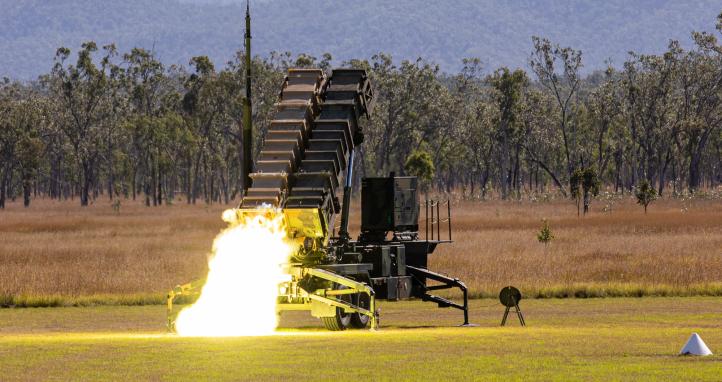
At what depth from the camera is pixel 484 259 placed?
55.8 meters

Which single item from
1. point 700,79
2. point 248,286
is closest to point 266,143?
point 248,286

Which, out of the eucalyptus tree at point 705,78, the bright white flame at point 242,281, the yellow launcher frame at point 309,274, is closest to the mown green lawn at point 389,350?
the yellow launcher frame at point 309,274

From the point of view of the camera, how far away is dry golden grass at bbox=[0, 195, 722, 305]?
149ft

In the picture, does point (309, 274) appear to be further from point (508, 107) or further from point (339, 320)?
point (508, 107)

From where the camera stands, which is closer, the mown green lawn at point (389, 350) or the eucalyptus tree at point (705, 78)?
the mown green lawn at point (389, 350)

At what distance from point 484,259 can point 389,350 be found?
102ft

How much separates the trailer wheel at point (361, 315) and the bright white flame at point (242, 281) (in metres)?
1.77

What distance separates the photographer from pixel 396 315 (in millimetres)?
37719

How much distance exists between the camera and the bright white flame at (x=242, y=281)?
97.5 feet

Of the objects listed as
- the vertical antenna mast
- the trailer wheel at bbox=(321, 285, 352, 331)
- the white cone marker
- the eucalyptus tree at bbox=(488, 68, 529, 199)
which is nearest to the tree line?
the eucalyptus tree at bbox=(488, 68, 529, 199)

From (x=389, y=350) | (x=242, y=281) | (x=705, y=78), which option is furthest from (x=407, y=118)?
(x=389, y=350)

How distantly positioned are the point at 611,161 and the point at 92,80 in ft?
226

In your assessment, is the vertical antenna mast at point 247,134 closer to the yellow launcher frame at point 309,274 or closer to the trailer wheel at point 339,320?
the yellow launcher frame at point 309,274

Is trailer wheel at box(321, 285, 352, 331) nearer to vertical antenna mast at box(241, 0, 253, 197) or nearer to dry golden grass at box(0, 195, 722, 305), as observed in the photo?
vertical antenna mast at box(241, 0, 253, 197)
